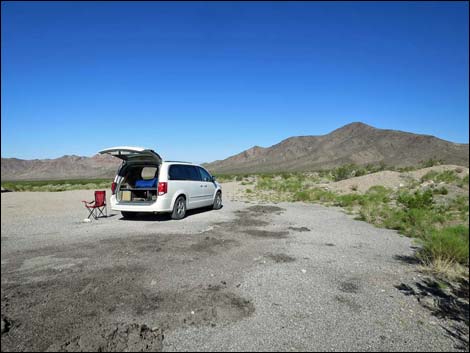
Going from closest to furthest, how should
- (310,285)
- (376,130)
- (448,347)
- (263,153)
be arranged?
1. (448,347)
2. (310,285)
3. (376,130)
4. (263,153)

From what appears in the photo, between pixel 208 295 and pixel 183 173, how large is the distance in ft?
22.9

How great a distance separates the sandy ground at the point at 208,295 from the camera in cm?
310

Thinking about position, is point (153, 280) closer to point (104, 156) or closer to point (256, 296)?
point (256, 296)

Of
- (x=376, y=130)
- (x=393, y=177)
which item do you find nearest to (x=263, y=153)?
(x=376, y=130)

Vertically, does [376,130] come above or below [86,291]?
above

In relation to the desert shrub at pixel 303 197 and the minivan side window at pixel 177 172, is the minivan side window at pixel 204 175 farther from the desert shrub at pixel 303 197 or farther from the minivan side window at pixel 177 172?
the desert shrub at pixel 303 197

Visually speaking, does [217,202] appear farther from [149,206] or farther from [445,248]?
[445,248]

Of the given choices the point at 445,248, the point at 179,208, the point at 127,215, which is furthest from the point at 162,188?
the point at 445,248

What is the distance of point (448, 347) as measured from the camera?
317cm

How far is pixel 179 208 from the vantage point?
34.3ft

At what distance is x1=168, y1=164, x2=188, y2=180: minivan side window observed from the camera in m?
10.0

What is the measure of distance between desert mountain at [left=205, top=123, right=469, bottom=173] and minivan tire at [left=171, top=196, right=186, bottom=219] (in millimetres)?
94217

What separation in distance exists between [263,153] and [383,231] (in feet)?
511

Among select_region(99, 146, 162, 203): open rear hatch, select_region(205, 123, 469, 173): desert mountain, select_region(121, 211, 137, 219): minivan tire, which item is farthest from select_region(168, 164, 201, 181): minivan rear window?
select_region(205, 123, 469, 173): desert mountain
